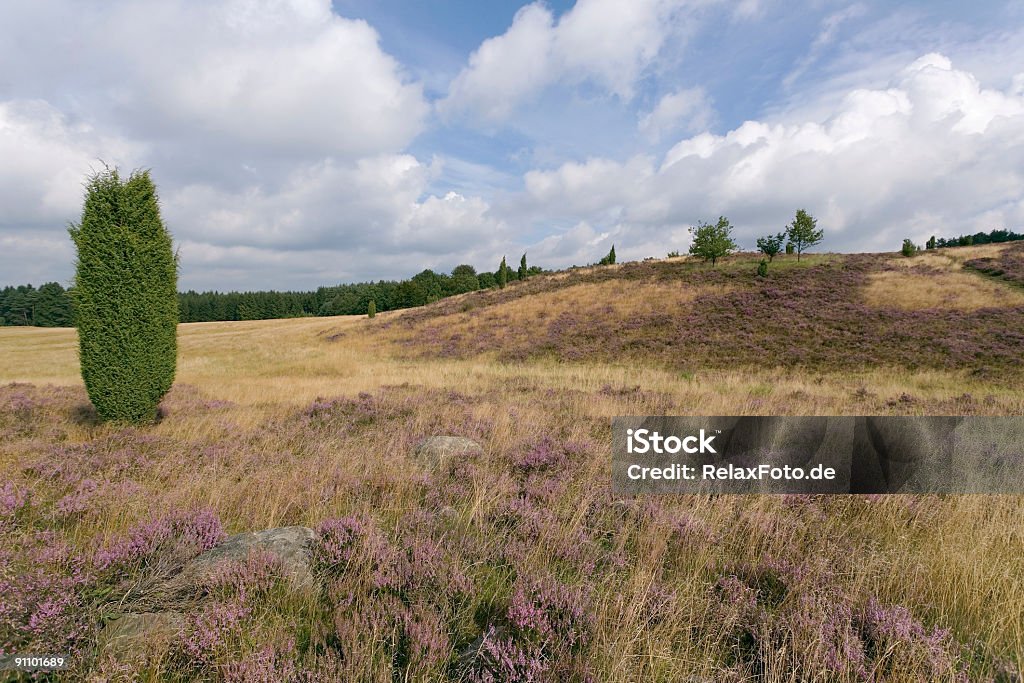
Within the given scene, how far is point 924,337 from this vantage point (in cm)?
2120

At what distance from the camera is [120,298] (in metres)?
9.26

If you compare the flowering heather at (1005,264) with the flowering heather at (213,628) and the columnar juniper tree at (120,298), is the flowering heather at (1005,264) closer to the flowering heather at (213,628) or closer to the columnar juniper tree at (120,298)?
the flowering heather at (213,628)

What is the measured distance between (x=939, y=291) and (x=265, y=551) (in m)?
39.5

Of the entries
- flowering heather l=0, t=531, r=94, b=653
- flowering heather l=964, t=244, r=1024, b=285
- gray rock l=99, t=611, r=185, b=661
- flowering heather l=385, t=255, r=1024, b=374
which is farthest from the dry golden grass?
flowering heather l=0, t=531, r=94, b=653

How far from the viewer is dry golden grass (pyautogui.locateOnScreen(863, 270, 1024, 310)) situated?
25.4 m

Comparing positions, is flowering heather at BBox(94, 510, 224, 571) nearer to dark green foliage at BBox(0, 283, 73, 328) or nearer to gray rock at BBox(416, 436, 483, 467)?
gray rock at BBox(416, 436, 483, 467)

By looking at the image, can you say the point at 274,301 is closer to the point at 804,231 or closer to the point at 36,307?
the point at 36,307

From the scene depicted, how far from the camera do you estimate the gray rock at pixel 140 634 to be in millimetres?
2381

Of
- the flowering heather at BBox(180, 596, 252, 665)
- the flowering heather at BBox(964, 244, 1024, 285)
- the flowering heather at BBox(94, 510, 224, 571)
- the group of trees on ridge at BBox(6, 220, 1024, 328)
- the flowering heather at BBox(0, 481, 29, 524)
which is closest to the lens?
the flowering heather at BBox(180, 596, 252, 665)

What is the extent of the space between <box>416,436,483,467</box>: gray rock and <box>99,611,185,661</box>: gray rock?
3.54 m

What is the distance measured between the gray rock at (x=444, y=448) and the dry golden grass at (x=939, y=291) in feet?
104
